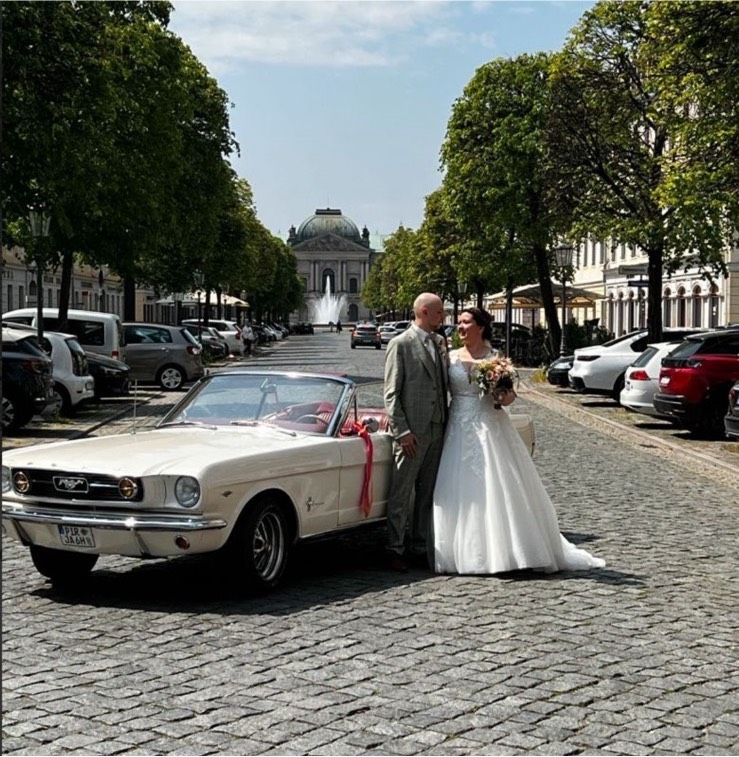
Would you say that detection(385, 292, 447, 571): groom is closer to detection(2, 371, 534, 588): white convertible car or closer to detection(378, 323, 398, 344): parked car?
detection(2, 371, 534, 588): white convertible car

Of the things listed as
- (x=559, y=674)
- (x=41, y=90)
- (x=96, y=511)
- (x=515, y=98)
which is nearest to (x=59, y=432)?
(x=41, y=90)

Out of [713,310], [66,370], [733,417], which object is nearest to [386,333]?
[713,310]

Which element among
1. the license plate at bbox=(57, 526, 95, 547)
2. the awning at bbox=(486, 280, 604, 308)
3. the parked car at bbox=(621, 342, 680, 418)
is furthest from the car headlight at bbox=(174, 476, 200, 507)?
the awning at bbox=(486, 280, 604, 308)

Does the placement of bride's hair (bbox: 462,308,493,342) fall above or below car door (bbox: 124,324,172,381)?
above

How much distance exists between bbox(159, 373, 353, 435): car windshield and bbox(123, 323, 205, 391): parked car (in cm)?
2624

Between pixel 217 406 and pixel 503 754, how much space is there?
203 inches

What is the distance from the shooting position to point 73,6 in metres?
25.1

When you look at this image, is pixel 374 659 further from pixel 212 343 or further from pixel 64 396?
pixel 212 343

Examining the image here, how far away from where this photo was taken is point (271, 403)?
9.80 meters

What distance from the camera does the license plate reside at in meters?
8.18

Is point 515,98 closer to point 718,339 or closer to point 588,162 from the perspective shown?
point 588,162

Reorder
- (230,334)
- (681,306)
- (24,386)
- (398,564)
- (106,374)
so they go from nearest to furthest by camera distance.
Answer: (398,564)
(24,386)
(106,374)
(681,306)
(230,334)

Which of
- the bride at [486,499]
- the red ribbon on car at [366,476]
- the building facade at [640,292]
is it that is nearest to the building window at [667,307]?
the building facade at [640,292]

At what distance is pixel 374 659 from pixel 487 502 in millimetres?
2675
